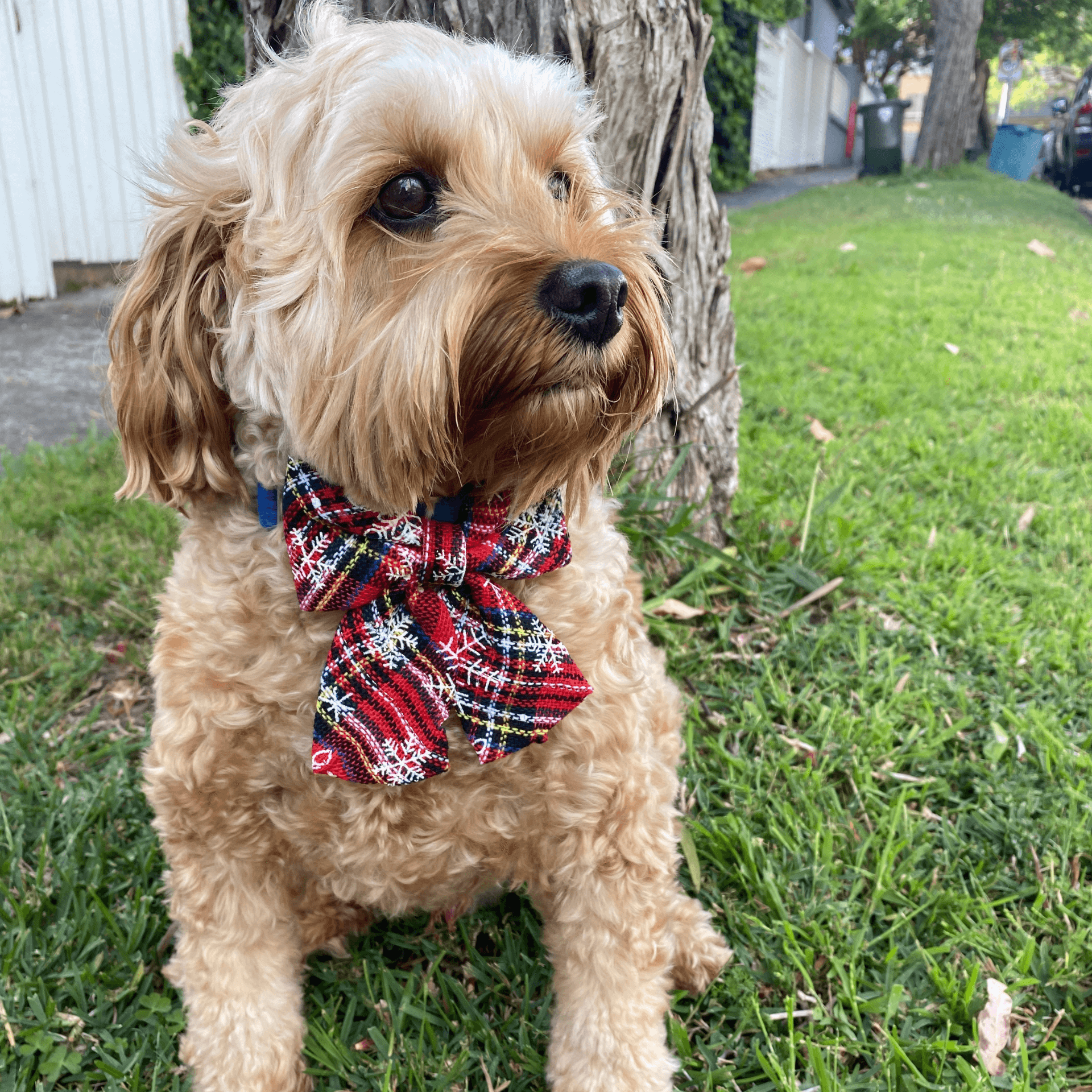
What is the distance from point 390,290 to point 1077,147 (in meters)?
21.9

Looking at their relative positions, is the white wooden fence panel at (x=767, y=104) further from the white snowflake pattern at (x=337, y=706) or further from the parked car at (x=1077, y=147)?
the white snowflake pattern at (x=337, y=706)

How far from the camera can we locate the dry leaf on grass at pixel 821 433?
464 cm

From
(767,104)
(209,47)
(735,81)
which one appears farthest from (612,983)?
(767,104)

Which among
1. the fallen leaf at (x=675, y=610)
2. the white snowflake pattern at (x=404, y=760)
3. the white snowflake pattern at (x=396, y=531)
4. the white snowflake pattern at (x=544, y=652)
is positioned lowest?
the fallen leaf at (x=675, y=610)

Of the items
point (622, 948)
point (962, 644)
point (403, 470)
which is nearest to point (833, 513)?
point (962, 644)

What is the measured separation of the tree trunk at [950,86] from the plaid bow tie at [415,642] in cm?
1925

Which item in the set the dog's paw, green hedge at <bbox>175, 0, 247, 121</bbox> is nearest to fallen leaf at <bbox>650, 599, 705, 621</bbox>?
the dog's paw

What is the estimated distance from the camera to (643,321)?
158 cm

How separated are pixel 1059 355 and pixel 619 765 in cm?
566

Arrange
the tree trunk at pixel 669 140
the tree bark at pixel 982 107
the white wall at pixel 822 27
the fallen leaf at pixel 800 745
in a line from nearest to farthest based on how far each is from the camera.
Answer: the tree trunk at pixel 669 140, the fallen leaf at pixel 800 745, the tree bark at pixel 982 107, the white wall at pixel 822 27

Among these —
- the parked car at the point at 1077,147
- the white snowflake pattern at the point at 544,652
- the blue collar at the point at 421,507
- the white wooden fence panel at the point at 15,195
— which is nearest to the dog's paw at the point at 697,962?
the white snowflake pattern at the point at 544,652

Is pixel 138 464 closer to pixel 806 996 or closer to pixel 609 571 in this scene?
pixel 609 571

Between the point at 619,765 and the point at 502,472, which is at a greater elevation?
the point at 502,472

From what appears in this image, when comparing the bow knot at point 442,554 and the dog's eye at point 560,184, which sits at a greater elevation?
the dog's eye at point 560,184
